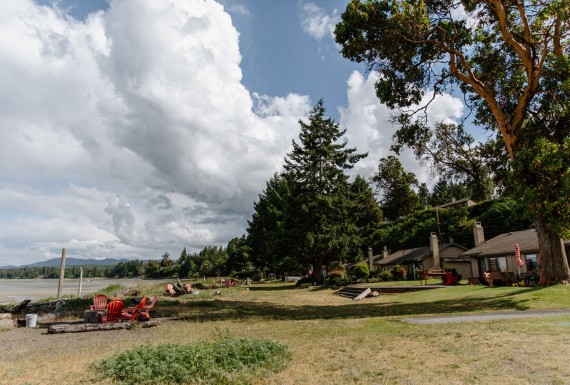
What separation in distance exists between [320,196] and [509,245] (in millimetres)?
21440

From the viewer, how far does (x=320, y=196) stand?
160 feet

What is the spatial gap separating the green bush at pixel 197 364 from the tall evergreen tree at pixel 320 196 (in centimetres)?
3751

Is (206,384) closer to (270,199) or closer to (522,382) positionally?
(522,382)

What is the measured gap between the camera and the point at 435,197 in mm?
111062

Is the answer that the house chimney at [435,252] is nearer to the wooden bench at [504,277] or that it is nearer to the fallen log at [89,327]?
the wooden bench at [504,277]

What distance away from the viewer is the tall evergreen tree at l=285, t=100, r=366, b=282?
159 ft

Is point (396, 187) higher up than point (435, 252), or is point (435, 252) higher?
point (396, 187)

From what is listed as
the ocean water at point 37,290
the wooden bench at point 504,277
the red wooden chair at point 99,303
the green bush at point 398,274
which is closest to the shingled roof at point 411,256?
the green bush at point 398,274

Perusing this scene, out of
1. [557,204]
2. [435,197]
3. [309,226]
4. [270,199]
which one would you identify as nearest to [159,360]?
[557,204]

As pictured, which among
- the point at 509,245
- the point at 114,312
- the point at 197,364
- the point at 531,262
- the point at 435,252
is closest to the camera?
the point at 197,364

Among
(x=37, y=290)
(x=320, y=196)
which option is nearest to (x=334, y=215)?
(x=320, y=196)

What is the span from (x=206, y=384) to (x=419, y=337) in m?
5.86

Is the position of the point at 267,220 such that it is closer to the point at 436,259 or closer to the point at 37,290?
the point at 436,259

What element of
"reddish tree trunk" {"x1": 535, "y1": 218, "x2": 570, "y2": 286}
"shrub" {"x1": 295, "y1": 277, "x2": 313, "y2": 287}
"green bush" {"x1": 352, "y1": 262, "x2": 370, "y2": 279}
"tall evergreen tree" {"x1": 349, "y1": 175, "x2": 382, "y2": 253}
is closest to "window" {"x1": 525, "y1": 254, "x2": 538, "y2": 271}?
"reddish tree trunk" {"x1": 535, "y1": 218, "x2": 570, "y2": 286}
